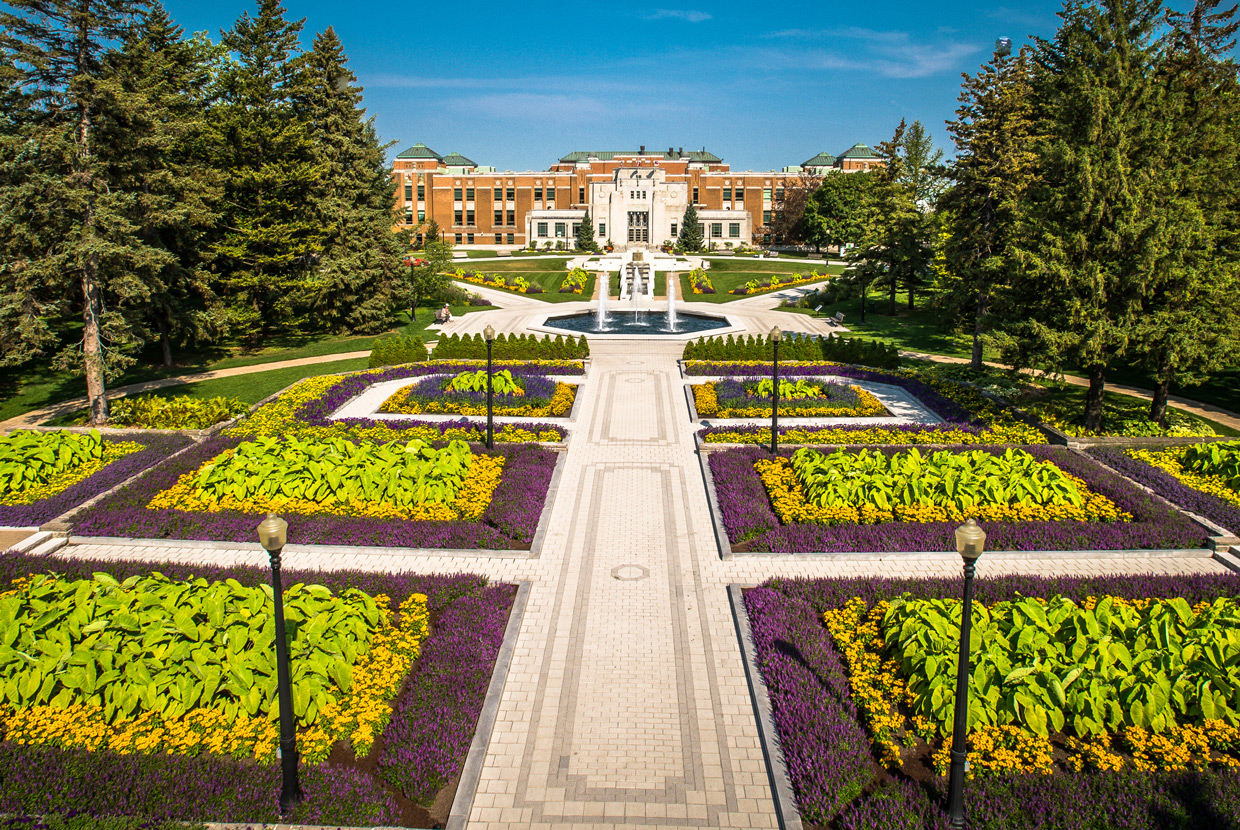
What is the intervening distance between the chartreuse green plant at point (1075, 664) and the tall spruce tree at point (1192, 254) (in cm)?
864

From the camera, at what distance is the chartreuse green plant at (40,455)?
47.7 ft

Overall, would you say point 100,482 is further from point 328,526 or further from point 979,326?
point 979,326

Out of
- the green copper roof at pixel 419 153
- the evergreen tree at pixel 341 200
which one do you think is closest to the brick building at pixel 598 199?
the green copper roof at pixel 419 153

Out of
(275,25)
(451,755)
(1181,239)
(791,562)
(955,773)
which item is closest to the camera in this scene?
(955,773)

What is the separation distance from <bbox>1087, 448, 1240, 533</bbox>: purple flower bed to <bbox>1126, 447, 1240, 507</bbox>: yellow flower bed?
203 millimetres

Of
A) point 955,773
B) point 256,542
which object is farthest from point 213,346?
point 955,773

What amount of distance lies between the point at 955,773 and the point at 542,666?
4.81m

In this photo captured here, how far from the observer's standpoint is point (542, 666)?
31.2 feet

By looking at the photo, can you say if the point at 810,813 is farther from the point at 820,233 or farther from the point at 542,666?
the point at 820,233

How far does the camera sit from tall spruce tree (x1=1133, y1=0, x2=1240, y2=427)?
15.9 metres

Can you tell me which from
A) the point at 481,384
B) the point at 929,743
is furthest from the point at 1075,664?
the point at 481,384

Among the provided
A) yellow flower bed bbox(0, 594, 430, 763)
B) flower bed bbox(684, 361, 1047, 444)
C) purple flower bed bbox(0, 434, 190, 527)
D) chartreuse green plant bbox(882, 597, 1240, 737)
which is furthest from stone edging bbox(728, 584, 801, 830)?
purple flower bed bbox(0, 434, 190, 527)

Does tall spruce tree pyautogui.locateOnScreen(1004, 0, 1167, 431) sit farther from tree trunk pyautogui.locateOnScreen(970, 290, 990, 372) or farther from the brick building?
the brick building

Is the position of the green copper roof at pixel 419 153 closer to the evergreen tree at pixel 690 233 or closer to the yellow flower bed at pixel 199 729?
the evergreen tree at pixel 690 233
